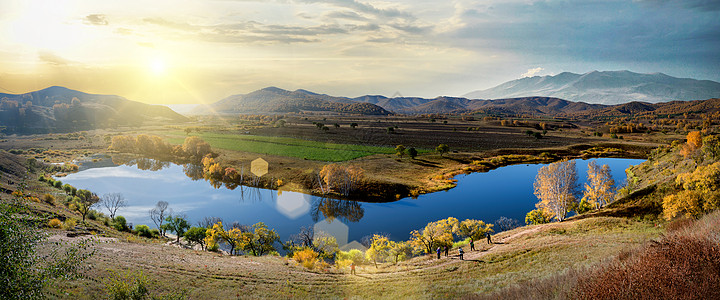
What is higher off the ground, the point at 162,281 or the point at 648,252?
the point at 648,252

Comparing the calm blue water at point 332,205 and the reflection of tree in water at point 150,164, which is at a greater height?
the reflection of tree in water at point 150,164

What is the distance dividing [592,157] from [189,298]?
4920 inches

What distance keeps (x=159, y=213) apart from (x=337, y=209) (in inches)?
1453

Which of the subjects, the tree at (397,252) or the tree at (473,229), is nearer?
the tree at (397,252)

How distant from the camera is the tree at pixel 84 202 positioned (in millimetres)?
49281

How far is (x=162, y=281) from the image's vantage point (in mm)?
23266

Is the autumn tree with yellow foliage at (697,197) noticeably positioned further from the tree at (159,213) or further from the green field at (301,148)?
the green field at (301,148)

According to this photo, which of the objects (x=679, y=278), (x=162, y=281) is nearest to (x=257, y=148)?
(x=162, y=281)

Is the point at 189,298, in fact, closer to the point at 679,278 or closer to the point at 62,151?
the point at 679,278

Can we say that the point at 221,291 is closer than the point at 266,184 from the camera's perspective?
Yes

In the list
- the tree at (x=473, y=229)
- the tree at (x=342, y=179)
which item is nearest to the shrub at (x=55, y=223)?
the tree at (x=342, y=179)

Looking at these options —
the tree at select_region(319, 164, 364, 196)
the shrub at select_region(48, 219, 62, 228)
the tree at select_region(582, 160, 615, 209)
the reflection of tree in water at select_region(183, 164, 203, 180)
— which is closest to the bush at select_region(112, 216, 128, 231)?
the shrub at select_region(48, 219, 62, 228)

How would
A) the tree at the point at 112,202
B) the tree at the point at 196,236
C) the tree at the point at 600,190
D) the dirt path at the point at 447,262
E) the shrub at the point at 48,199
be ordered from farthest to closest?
1. the tree at the point at 112,202
2. the shrub at the point at 48,199
3. the tree at the point at 600,190
4. the tree at the point at 196,236
5. the dirt path at the point at 447,262

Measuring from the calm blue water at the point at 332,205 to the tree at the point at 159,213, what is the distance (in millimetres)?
1239
